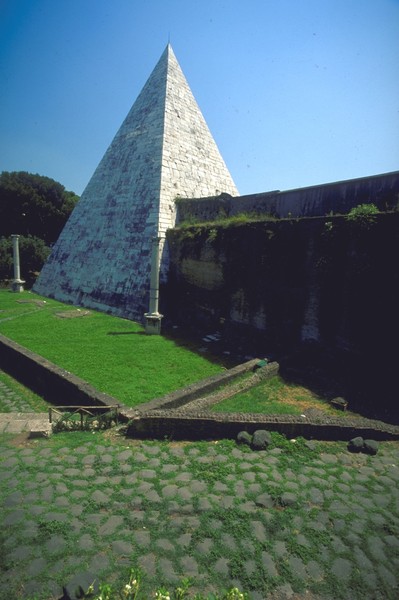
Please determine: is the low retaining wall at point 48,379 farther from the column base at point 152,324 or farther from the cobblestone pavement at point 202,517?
the column base at point 152,324

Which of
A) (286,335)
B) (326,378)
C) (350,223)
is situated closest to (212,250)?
(286,335)

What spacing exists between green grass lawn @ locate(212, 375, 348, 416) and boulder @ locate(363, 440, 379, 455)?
1.20 metres

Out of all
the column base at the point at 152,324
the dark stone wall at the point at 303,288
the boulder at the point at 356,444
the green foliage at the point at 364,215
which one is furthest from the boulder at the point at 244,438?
the column base at the point at 152,324

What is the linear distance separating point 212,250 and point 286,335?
379 cm

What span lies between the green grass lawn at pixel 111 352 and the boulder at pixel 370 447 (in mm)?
3164

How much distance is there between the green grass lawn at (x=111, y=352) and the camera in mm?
5848

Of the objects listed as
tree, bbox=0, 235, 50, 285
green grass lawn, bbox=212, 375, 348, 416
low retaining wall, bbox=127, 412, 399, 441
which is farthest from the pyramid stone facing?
low retaining wall, bbox=127, 412, 399, 441

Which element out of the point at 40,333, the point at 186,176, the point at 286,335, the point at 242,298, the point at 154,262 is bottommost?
the point at 40,333

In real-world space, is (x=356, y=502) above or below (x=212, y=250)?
below

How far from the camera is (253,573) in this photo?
2273 mm

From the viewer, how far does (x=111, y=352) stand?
296 inches

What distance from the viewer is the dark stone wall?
6094mm

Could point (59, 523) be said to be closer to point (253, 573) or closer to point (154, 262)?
point (253, 573)

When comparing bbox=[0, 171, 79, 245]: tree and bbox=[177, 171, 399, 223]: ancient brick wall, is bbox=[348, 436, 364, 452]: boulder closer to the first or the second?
bbox=[177, 171, 399, 223]: ancient brick wall
